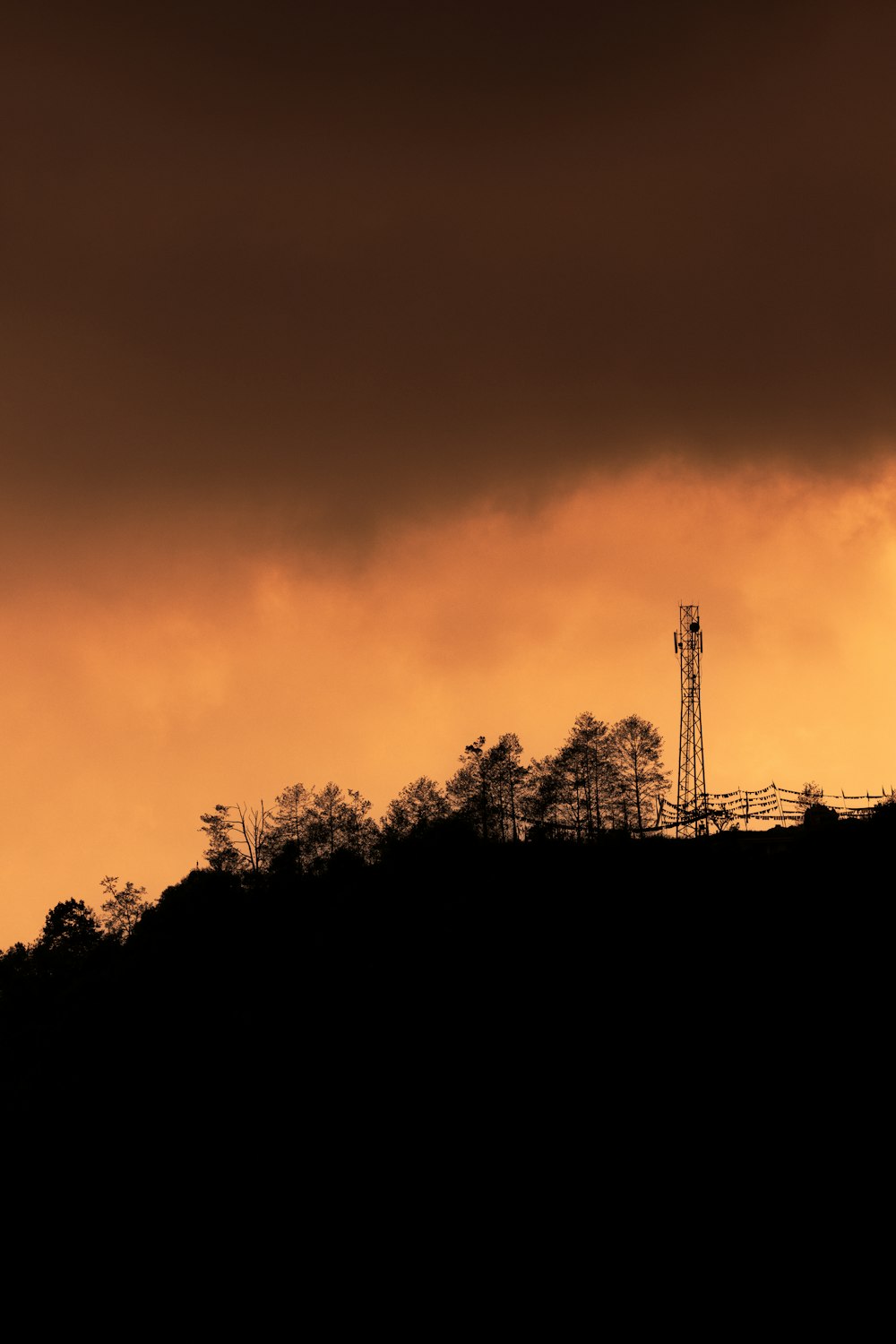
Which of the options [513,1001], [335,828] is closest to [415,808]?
[335,828]

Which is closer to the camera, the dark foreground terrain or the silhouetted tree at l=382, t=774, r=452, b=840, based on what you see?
the dark foreground terrain

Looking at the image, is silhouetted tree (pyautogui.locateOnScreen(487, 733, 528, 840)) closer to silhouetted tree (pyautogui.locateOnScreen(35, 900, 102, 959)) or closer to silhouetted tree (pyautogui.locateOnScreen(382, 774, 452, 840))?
silhouetted tree (pyautogui.locateOnScreen(382, 774, 452, 840))

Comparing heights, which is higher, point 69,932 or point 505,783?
point 505,783

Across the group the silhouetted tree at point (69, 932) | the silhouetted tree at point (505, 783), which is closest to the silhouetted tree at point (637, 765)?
the silhouetted tree at point (505, 783)

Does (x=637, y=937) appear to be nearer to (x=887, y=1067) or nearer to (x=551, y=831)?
(x=887, y=1067)

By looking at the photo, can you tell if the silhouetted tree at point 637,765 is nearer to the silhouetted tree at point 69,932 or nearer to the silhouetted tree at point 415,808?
the silhouetted tree at point 415,808

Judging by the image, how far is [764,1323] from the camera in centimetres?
2398

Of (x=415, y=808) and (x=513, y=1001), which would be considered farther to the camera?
(x=415, y=808)

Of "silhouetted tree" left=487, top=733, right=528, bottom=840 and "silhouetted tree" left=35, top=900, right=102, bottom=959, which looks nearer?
"silhouetted tree" left=487, top=733, right=528, bottom=840

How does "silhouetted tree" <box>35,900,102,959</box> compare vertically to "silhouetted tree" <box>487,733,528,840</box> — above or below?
below

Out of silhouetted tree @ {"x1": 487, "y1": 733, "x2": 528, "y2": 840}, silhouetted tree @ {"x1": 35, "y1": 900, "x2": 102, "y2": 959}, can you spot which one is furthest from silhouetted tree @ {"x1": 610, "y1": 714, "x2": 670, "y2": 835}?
silhouetted tree @ {"x1": 35, "y1": 900, "x2": 102, "y2": 959}

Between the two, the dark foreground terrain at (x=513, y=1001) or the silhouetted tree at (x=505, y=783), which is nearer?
the dark foreground terrain at (x=513, y=1001)

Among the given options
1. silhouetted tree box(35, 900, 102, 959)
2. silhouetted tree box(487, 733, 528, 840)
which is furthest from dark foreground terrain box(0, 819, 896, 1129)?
silhouetted tree box(35, 900, 102, 959)

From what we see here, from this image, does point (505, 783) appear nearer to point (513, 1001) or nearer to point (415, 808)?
point (415, 808)
